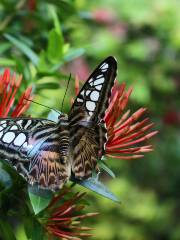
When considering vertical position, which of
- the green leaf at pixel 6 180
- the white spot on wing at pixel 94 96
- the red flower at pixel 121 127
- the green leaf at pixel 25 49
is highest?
the green leaf at pixel 25 49

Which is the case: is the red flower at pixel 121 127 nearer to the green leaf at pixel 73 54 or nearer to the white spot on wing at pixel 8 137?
the white spot on wing at pixel 8 137

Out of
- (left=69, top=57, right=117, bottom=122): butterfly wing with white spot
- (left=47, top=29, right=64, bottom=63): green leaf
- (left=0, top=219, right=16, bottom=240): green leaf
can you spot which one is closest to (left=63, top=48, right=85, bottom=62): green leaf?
(left=47, top=29, right=64, bottom=63): green leaf

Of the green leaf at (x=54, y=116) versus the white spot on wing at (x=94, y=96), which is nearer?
the white spot on wing at (x=94, y=96)

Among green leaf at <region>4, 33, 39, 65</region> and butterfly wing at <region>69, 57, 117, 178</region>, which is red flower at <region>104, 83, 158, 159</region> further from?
green leaf at <region>4, 33, 39, 65</region>

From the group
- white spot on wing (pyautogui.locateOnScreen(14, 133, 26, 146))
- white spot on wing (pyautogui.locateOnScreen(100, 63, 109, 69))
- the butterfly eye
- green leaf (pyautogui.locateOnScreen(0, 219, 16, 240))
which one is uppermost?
white spot on wing (pyautogui.locateOnScreen(100, 63, 109, 69))

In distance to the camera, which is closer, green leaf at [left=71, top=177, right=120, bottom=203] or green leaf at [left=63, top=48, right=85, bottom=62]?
green leaf at [left=71, top=177, right=120, bottom=203]

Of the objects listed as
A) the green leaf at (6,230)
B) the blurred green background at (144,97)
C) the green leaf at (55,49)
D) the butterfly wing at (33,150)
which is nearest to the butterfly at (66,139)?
the butterfly wing at (33,150)

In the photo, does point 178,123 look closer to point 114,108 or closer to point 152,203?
point 152,203

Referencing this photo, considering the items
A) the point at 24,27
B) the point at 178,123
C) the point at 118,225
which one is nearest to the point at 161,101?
the point at 178,123
